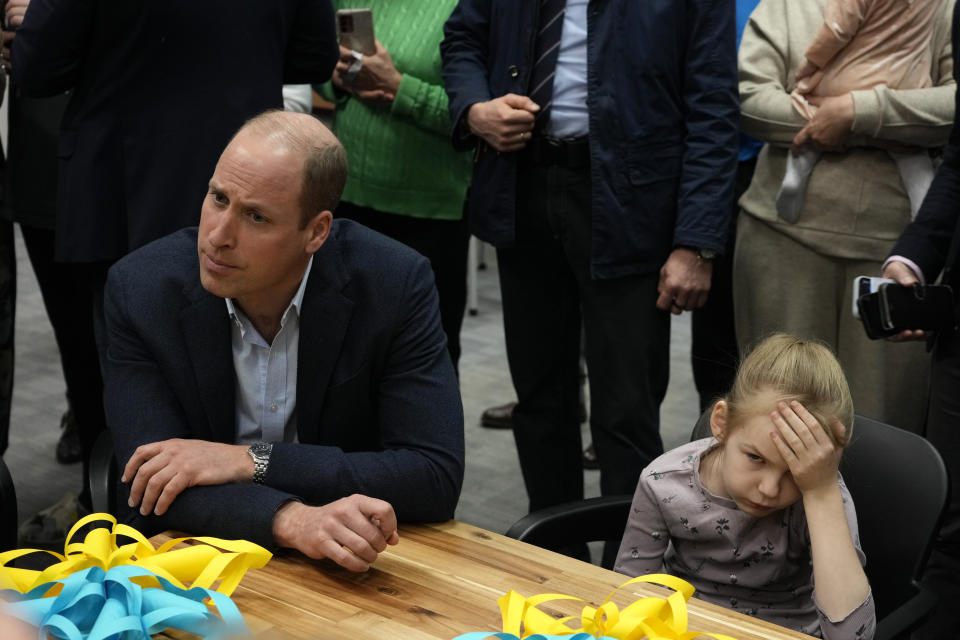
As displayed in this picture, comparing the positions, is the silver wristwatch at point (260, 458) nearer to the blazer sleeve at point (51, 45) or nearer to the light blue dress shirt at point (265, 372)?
the light blue dress shirt at point (265, 372)

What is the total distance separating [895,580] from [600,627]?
2.57 ft

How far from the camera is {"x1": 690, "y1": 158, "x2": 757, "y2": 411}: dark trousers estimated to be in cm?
345

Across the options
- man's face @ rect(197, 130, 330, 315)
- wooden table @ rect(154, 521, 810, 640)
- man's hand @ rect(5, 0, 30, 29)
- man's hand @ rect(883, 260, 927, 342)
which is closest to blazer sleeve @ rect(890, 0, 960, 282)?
man's hand @ rect(883, 260, 927, 342)

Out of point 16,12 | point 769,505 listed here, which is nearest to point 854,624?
point 769,505

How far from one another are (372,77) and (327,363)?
137cm

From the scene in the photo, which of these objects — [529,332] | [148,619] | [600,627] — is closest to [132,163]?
[529,332]

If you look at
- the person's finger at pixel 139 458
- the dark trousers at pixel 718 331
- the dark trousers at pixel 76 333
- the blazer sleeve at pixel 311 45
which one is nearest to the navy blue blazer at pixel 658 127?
the blazer sleeve at pixel 311 45

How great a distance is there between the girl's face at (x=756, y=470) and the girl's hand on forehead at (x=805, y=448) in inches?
1.2

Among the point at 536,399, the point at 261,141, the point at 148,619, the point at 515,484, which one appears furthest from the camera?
the point at 515,484

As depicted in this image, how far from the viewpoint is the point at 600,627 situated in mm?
1393

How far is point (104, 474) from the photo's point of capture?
2.13 metres

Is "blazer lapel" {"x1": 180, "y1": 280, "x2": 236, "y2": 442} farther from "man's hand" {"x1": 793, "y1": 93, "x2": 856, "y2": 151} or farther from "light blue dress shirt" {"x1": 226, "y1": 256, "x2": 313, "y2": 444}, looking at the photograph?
"man's hand" {"x1": 793, "y1": 93, "x2": 856, "y2": 151}

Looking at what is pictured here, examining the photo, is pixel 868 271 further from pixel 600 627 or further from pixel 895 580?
pixel 600 627

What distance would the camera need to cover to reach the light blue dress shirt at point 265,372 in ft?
6.61
